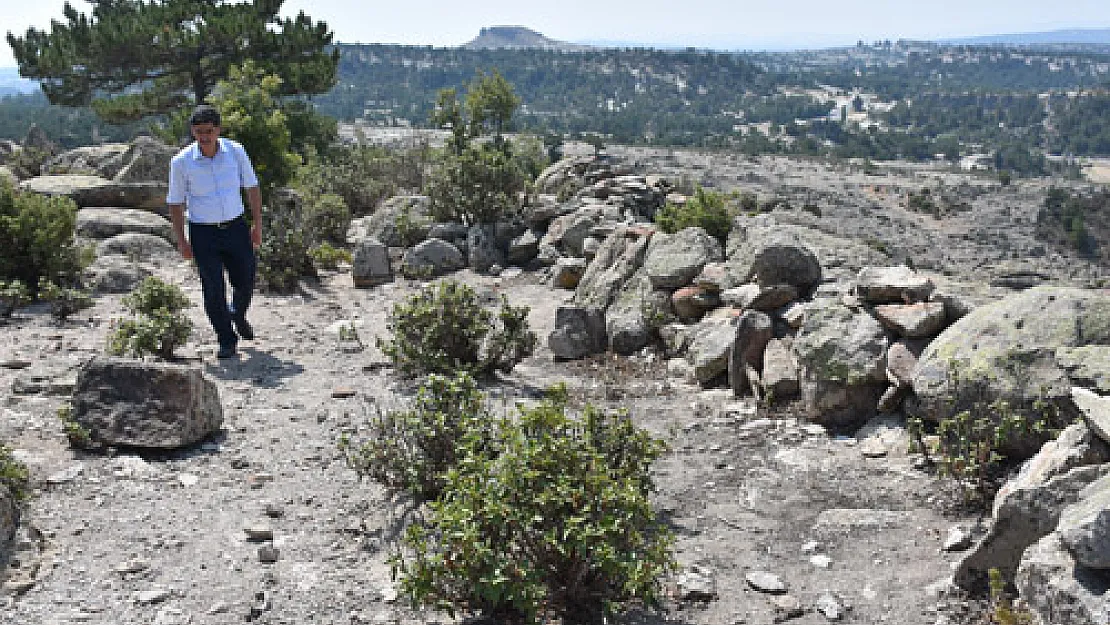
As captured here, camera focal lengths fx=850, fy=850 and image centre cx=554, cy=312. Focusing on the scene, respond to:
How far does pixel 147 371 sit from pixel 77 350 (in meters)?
2.61

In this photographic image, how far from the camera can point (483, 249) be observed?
12.2 meters

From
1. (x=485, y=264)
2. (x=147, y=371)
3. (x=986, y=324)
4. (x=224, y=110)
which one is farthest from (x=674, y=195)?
(x=147, y=371)

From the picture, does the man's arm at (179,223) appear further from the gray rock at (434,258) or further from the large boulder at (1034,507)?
the large boulder at (1034,507)

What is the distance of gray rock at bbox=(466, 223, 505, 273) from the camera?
12.2 metres

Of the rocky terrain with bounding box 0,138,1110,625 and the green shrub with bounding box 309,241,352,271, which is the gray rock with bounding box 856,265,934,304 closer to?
the rocky terrain with bounding box 0,138,1110,625

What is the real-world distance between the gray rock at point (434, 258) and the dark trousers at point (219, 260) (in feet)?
13.8

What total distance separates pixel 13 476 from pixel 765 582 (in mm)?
4013

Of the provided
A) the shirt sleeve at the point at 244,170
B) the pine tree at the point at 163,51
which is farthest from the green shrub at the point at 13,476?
the pine tree at the point at 163,51

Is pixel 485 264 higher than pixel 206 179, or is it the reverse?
pixel 206 179

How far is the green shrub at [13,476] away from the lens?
4.49 meters

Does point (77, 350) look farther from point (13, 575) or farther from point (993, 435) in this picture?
point (993, 435)

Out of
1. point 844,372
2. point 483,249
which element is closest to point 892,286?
point 844,372

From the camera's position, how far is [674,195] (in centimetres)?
1345

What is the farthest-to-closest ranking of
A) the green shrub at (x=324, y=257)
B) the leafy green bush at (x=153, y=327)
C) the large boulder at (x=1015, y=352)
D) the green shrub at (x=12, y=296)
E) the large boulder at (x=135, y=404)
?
the green shrub at (x=324, y=257), the green shrub at (x=12, y=296), the leafy green bush at (x=153, y=327), the large boulder at (x=135, y=404), the large boulder at (x=1015, y=352)
